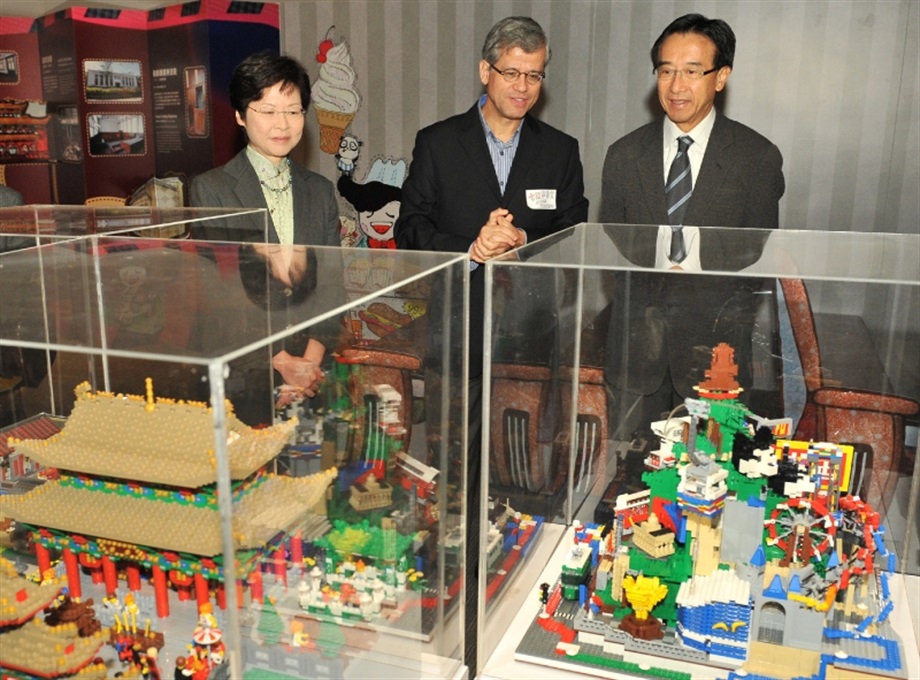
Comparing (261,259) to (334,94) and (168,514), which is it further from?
(334,94)

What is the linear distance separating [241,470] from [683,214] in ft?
5.81

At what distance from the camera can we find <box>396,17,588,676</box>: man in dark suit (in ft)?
8.79

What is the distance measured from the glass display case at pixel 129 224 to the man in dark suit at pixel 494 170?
531 mm

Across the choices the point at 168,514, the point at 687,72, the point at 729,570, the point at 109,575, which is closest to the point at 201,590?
the point at 168,514

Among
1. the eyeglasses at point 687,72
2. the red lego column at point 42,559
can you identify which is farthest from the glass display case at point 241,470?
the eyeglasses at point 687,72

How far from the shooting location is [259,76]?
Answer: 2406mm

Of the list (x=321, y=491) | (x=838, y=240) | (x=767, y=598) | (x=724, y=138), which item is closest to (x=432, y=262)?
(x=321, y=491)

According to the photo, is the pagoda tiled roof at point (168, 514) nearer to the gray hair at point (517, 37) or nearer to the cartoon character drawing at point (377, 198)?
the gray hair at point (517, 37)

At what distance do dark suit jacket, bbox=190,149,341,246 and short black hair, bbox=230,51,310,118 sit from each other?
0.55 ft

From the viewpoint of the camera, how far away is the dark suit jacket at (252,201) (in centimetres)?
246

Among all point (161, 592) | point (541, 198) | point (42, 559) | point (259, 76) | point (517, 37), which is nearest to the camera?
point (161, 592)

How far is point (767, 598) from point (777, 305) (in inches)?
23.9

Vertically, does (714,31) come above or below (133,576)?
above

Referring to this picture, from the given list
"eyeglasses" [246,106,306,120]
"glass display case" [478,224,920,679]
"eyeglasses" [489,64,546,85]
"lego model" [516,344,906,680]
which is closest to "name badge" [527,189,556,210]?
"eyeglasses" [489,64,546,85]
